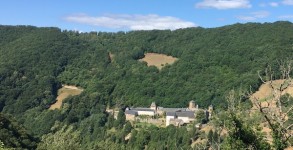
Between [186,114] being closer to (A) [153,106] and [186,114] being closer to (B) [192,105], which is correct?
(B) [192,105]

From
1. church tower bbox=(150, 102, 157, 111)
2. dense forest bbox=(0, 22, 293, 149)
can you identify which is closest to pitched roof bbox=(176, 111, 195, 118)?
dense forest bbox=(0, 22, 293, 149)

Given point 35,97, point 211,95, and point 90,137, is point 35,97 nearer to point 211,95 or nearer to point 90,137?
point 90,137

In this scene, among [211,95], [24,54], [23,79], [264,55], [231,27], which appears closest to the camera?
[211,95]

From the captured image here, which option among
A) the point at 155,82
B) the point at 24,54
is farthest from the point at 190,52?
the point at 24,54

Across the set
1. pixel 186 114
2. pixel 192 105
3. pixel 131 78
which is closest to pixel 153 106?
pixel 192 105

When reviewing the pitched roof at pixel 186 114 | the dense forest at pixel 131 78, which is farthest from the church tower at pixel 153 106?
the pitched roof at pixel 186 114

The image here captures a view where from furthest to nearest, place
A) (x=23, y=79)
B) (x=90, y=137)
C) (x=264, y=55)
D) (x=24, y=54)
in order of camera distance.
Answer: (x=24, y=54), (x=23, y=79), (x=264, y=55), (x=90, y=137)

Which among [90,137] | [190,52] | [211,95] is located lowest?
[90,137]

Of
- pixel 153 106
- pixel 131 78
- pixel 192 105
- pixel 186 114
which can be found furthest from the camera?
pixel 131 78
